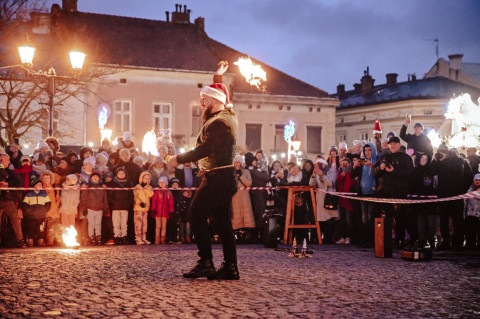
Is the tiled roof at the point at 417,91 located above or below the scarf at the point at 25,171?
above

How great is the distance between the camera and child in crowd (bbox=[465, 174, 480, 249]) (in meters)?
14.2

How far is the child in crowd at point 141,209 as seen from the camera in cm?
1411

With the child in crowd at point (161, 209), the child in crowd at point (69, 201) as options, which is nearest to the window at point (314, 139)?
the child in crowd at point (161, 209)

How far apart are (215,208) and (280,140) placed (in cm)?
3777

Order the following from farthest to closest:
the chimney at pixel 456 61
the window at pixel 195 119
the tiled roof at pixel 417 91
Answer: the chimney at pixel 456 61, the tiled roof at pixel 417 91, the window at pixel 195 119

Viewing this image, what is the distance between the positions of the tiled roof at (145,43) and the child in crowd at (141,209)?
23488 millimetres

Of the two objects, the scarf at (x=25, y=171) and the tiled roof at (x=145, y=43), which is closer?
the scarf at (x=25, y=171)

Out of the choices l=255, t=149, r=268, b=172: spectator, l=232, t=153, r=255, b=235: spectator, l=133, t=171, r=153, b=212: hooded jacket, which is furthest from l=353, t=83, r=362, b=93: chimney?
l=133, t=171, r=153, b=212: hooded jacket

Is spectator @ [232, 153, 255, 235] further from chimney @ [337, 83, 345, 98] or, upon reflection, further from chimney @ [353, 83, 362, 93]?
chimney @ [337, 83, 345, 98]

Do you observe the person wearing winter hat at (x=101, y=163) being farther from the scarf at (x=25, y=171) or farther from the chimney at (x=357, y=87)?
the chimney at (x=357, y=87)

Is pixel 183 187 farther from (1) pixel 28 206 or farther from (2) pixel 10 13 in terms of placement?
(2) pixel 10 13

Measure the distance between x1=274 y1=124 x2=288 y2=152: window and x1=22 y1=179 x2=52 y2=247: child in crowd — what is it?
32387 millimetres

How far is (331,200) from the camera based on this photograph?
14898 mm

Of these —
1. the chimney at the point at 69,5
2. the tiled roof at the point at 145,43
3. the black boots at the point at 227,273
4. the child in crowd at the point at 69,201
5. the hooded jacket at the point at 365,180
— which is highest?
the chimney at the point at 69,5
